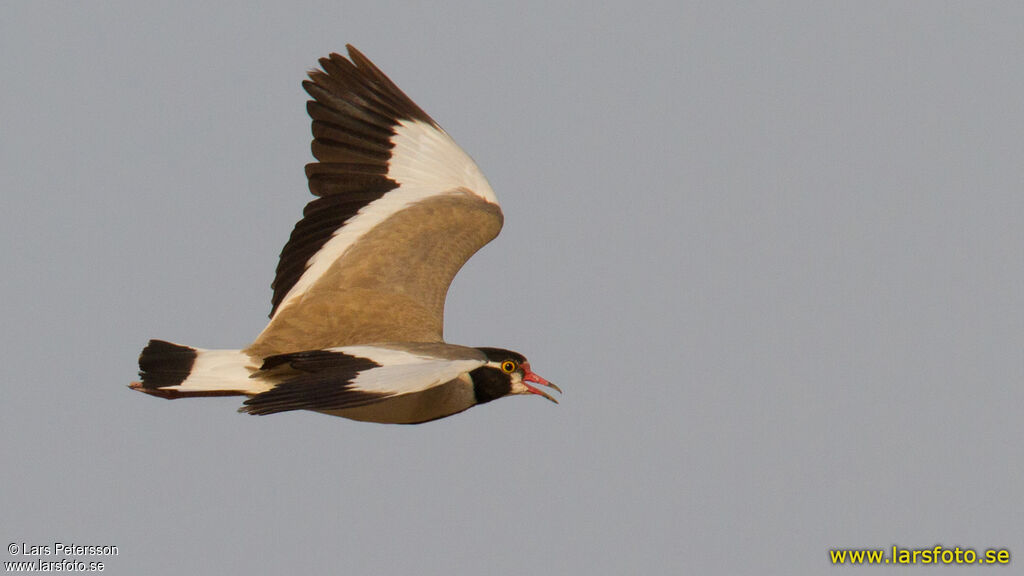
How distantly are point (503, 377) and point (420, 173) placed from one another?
1.98 m

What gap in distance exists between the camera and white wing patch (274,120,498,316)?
31.2ft

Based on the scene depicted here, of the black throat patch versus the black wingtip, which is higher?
the black wingtip

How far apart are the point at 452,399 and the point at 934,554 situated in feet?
9.09

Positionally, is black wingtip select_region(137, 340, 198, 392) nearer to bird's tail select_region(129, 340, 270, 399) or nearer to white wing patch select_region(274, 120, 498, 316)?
bird's tail select_region(129, 340, 270, 399)

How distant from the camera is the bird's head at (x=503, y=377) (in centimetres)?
834

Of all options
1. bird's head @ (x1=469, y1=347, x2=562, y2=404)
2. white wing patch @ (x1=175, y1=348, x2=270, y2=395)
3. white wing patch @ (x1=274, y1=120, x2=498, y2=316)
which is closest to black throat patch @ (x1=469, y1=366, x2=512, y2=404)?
bird's head @ (x1=469, y1=347, x2=562, y2=404)

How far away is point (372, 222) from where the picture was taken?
9445 mm

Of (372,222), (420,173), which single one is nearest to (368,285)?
(372,222)

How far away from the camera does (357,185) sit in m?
9.66

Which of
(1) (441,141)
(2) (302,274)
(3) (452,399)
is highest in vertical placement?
(1) (441,141)

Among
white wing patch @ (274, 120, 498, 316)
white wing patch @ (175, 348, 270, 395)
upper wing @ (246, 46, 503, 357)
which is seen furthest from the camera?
white wing patch @ (274, 120, 498, 316)

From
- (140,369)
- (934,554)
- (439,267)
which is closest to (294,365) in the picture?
(140,369)

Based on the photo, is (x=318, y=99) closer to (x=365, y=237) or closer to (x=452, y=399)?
(x=365, y=237)

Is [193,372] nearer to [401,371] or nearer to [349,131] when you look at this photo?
[401,371]
